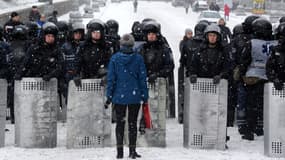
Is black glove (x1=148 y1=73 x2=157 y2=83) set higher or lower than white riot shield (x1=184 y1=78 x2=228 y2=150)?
higher

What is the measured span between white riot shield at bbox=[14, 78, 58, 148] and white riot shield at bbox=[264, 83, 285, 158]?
324 cm

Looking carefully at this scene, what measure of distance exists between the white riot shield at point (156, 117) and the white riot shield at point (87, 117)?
1.24 ft

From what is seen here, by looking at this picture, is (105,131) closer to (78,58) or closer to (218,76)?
(78,58)

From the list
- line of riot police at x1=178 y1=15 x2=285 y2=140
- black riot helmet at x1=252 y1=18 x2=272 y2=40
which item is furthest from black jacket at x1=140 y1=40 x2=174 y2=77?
black riot helmet at x1=252 y1=18 x2=272 y2=40

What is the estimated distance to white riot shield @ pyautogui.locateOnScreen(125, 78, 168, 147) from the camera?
989cm

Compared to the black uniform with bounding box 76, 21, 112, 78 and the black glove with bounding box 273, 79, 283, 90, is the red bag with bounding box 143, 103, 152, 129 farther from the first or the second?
the black glove with bounding box 273, 79, 283, 90

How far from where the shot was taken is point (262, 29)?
10539 mm

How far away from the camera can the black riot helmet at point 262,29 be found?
10.5 meters

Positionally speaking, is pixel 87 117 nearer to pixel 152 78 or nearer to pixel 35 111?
pixel 35 111

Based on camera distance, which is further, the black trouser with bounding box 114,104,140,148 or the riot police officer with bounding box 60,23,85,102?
the riot police officer with bounding box 60,23,85,102

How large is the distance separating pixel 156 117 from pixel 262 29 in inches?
90.1

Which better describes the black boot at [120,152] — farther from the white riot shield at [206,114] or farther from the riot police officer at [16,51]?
the riot police officer at [16,51]

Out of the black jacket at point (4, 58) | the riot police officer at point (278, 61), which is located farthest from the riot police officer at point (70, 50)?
the riot police officer at point (278, 61)

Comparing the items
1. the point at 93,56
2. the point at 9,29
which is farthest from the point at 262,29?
the point at 9,29
